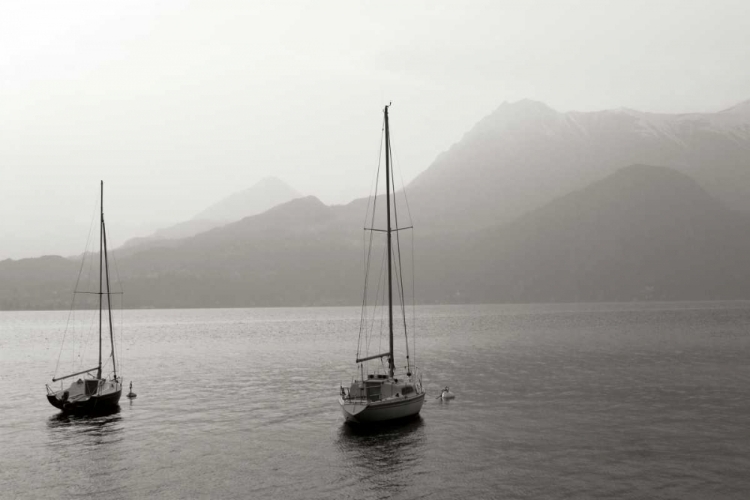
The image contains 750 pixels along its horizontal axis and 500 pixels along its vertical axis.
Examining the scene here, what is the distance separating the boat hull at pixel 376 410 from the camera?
45844mm

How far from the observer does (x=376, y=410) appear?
46.2 metres

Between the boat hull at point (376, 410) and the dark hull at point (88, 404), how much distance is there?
2346 centimetres

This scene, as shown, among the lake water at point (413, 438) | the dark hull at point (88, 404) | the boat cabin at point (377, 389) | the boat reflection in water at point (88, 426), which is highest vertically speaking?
the boat cabin at point (377, 389)

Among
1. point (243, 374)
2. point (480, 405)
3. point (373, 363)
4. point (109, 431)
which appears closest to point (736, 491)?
point (480, 405)

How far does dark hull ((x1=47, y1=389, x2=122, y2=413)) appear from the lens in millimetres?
54375

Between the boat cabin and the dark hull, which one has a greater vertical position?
the boat cabin

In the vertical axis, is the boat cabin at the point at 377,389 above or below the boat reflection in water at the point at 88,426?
above

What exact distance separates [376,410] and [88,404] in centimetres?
2770

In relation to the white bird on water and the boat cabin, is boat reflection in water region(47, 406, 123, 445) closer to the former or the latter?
the boat cabin

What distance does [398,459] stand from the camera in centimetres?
3984

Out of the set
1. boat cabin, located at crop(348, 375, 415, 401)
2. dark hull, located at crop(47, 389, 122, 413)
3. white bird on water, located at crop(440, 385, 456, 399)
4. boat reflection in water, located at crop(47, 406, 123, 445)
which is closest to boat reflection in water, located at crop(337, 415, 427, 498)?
boat cabin, located at crop(348, 375, 415, 401)

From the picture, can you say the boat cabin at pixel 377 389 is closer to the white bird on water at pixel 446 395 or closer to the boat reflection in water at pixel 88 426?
the white bird on water at pixel 446 395

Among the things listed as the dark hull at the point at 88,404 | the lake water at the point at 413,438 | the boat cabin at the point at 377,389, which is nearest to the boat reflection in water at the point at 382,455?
the lake water at the point at 413,438

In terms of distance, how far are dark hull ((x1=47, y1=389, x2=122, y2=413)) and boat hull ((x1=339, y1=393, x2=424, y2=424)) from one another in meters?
23.5
